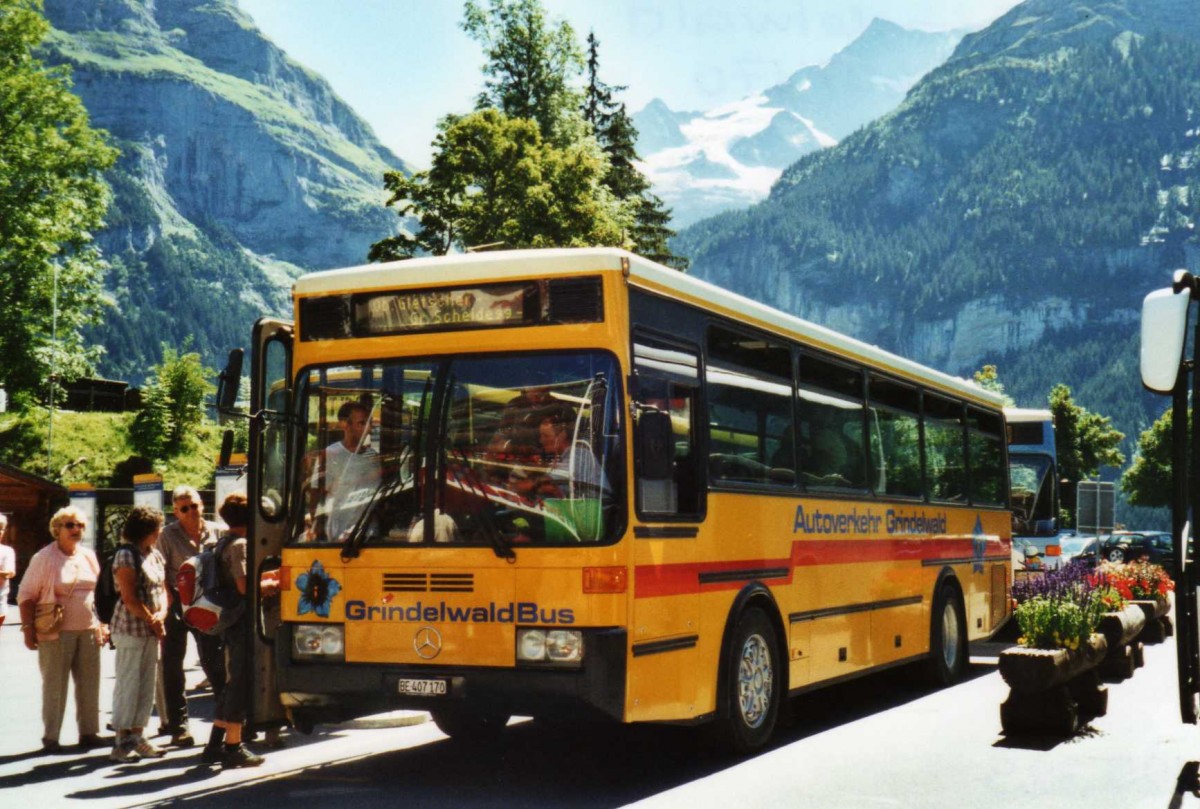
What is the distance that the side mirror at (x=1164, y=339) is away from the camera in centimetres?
600

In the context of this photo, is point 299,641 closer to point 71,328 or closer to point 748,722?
point 748,722

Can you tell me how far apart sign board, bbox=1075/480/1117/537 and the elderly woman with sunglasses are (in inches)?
887

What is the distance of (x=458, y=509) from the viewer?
26.6ft

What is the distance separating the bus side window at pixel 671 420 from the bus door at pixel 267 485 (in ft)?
7.15

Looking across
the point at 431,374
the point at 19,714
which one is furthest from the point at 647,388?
the point at 19,714

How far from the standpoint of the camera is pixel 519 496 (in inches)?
315

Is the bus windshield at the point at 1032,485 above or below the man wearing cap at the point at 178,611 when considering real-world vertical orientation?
above

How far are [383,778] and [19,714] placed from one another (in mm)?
A: 5576

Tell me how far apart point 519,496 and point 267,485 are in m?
1.83

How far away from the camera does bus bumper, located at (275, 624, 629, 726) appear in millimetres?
7727

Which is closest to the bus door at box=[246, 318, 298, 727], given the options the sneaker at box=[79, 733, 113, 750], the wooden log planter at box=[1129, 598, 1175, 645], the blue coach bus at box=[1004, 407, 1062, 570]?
the sneaker at box=[79, 733, 113, 750]

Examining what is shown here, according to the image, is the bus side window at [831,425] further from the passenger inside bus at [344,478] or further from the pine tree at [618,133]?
the pine tree at [618,133]

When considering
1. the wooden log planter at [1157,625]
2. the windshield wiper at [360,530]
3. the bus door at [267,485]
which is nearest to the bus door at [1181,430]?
the windshield wiper at [360,530]

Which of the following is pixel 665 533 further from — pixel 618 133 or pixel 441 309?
pixel 618 133
